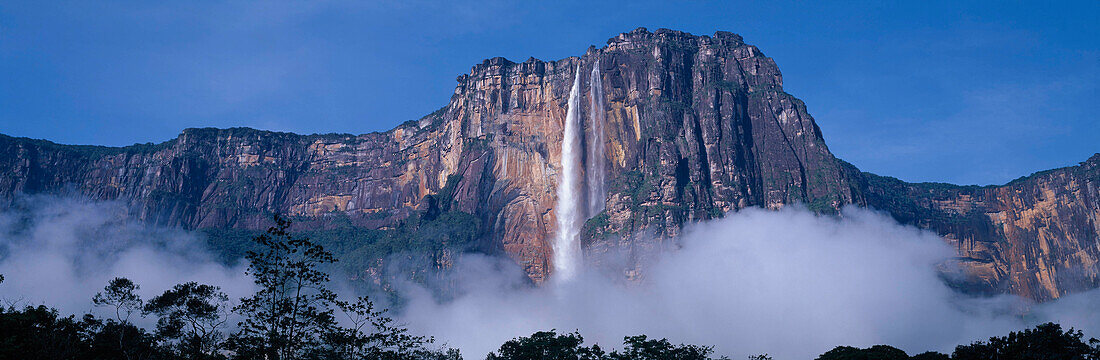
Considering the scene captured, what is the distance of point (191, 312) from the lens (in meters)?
72.1

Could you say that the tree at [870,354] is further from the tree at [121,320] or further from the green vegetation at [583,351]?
the tree at [121,320]

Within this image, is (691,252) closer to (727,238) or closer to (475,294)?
(727,238)

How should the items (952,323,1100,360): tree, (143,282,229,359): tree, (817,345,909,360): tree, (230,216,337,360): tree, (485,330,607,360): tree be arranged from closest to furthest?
(230,216,337,360): tree → (143,282,229,359): tree → (952,323,1100,360): tree → (817,345,909,360): tree → (485,330,607,360): tree

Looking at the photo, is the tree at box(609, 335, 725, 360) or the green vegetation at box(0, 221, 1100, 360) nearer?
the green vegetation at box(0, 221, 1100, 360)

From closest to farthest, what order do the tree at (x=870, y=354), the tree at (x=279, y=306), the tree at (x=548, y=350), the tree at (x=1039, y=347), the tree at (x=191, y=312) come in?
the tree at (x=279, y=306)
the tree at (x=191, y=312)
the tree at (x=1039, y=347)
the tree at (x=870, y=354)
the tree at (x=548, y=350)

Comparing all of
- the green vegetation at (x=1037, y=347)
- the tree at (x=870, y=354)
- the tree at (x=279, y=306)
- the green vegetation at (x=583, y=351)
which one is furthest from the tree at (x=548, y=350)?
the tree at (x=279, y=306)

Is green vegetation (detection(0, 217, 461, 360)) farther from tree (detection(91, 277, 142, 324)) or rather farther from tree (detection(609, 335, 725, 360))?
tree (detection(609, 335, 725, 360))

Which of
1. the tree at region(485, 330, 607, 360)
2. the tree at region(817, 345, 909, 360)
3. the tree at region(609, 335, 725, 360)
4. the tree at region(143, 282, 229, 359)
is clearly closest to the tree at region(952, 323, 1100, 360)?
the tree at region(817, 345, 909, 360)

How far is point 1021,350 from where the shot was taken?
3297 inches

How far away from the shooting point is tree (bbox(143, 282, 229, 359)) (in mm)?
71562

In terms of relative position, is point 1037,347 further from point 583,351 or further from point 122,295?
point 122,295

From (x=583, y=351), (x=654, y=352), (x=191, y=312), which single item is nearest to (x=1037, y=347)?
(x=654, y=352)

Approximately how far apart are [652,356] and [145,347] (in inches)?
2084

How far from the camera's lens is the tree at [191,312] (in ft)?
235
